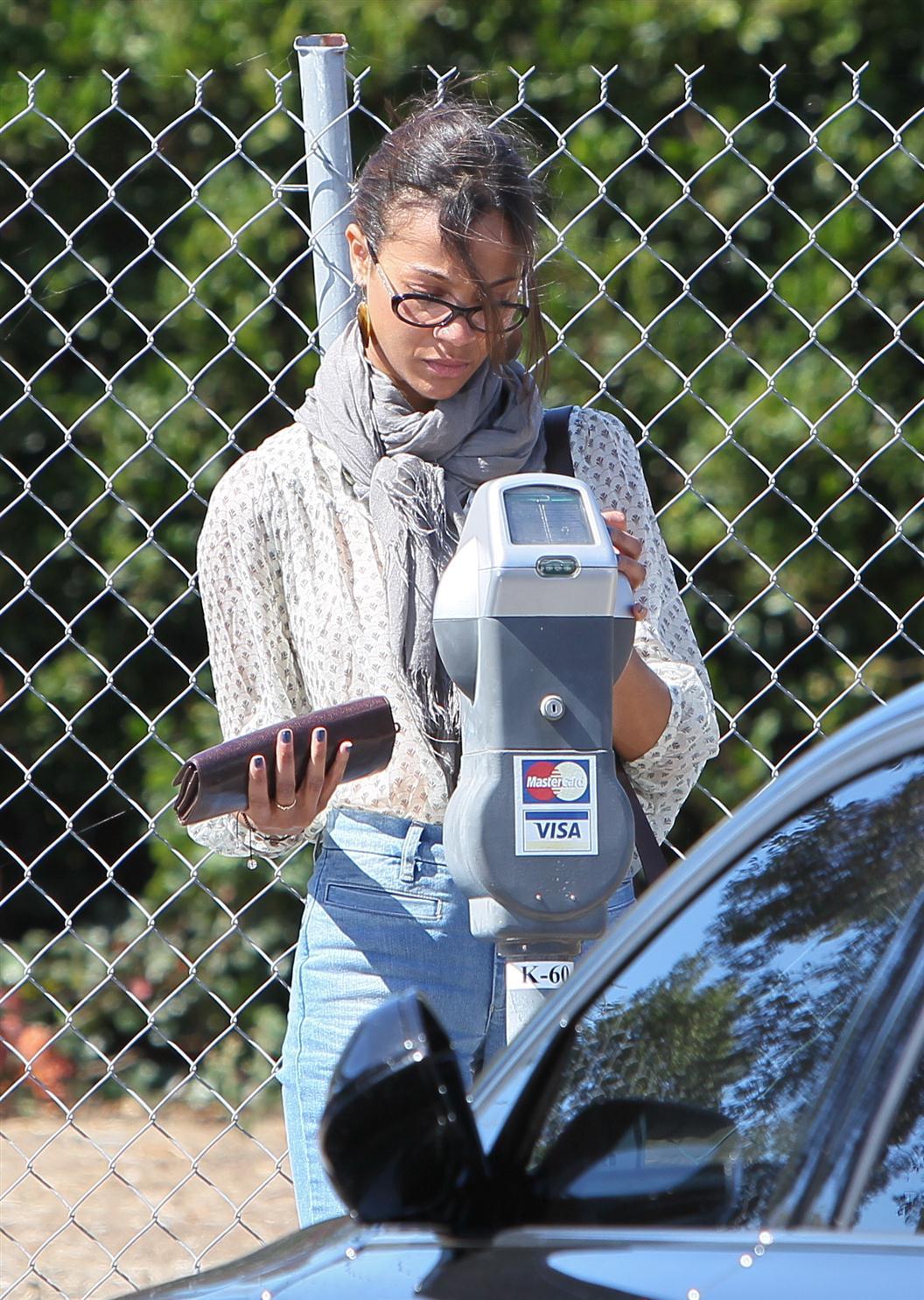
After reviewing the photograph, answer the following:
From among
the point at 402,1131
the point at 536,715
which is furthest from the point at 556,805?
the point at 402,1131

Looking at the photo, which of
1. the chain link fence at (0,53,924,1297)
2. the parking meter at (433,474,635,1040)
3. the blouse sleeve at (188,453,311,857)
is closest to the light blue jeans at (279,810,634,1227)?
the blouse sleeve at (188,453,311,857)

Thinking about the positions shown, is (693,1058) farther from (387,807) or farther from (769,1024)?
(387,807)

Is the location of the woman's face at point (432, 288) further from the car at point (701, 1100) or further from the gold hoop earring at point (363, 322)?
the car at point (701, 1100)

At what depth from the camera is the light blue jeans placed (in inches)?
93.2

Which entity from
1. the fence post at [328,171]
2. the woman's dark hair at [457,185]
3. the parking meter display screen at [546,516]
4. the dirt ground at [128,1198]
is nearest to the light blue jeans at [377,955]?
the parking meter display screen at [546,516]

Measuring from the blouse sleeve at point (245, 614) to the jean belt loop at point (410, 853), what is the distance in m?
0.18

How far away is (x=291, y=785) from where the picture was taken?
7.09 ft

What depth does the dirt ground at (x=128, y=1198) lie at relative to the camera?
3.82 m

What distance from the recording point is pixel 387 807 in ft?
7.78

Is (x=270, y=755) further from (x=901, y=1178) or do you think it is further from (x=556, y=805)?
(x=901, y=1178)

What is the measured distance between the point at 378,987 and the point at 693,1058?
3.25ft

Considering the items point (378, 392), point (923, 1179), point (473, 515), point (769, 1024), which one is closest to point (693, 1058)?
point (769, 1024)

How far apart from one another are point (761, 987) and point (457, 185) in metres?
1.32

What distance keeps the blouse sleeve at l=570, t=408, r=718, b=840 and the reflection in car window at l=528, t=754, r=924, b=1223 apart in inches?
32.0
